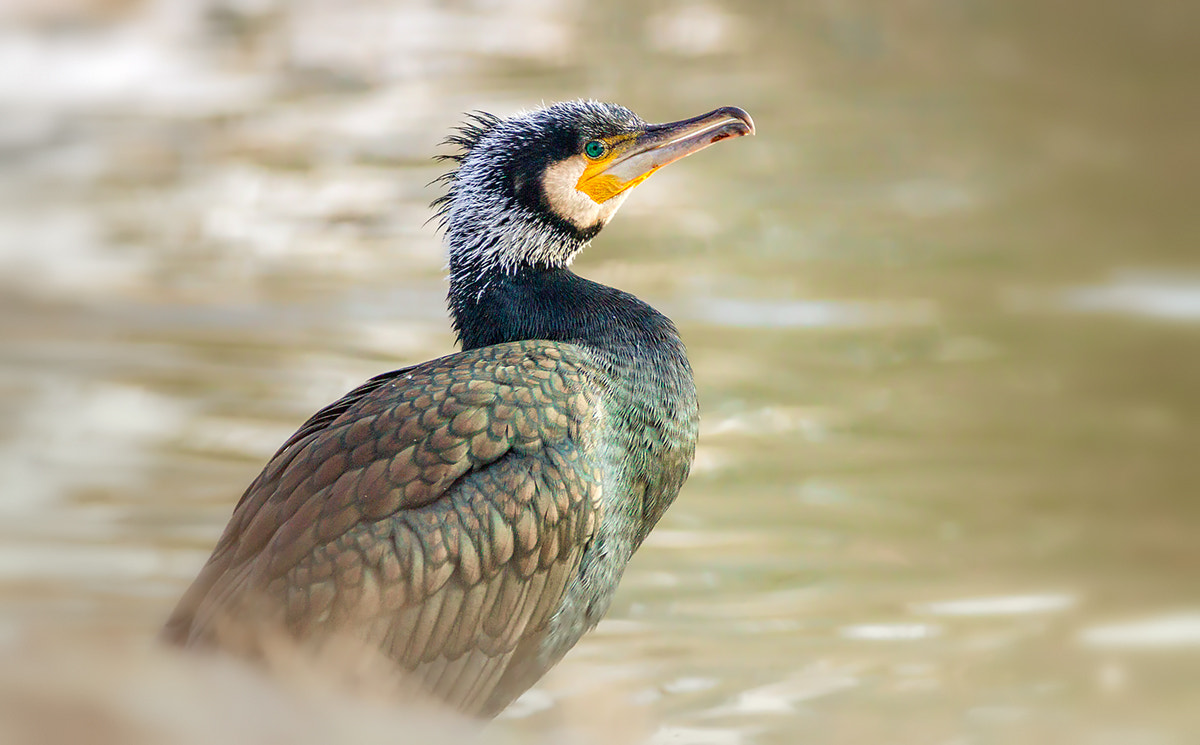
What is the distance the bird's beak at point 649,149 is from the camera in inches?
134

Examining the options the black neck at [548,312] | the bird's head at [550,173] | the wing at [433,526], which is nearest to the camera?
the wing at [433,526]

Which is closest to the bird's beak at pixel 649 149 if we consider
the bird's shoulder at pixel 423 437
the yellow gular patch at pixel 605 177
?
the yellow gular patch at pixel 605 177

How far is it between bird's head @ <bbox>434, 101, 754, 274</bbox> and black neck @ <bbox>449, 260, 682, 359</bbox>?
1.7 inches

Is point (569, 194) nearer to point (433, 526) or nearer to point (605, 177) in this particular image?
point (605, 177)

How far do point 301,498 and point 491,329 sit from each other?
0.75 m

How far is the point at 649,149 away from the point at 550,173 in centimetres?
28

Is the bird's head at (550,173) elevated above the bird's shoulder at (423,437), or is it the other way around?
the bird's head at (550,173)

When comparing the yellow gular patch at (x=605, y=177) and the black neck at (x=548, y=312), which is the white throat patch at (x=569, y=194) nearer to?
the yellow gular patch at (x=605, y=177)

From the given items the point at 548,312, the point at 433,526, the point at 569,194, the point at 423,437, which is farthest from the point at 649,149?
the point at 433,526

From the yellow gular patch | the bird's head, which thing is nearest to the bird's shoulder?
the bird's head

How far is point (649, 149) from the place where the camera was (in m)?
3.43

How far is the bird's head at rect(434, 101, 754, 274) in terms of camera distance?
131 inches

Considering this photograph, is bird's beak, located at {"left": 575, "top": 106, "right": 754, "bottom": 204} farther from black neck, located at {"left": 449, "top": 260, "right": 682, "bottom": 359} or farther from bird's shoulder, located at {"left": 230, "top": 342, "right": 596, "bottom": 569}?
bird's shoulder, located at {"left": 230, "top": 342, "right": 596, "bottom": 569}

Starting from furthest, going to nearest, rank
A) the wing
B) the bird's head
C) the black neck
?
the bird's head
the black neck
the wing
